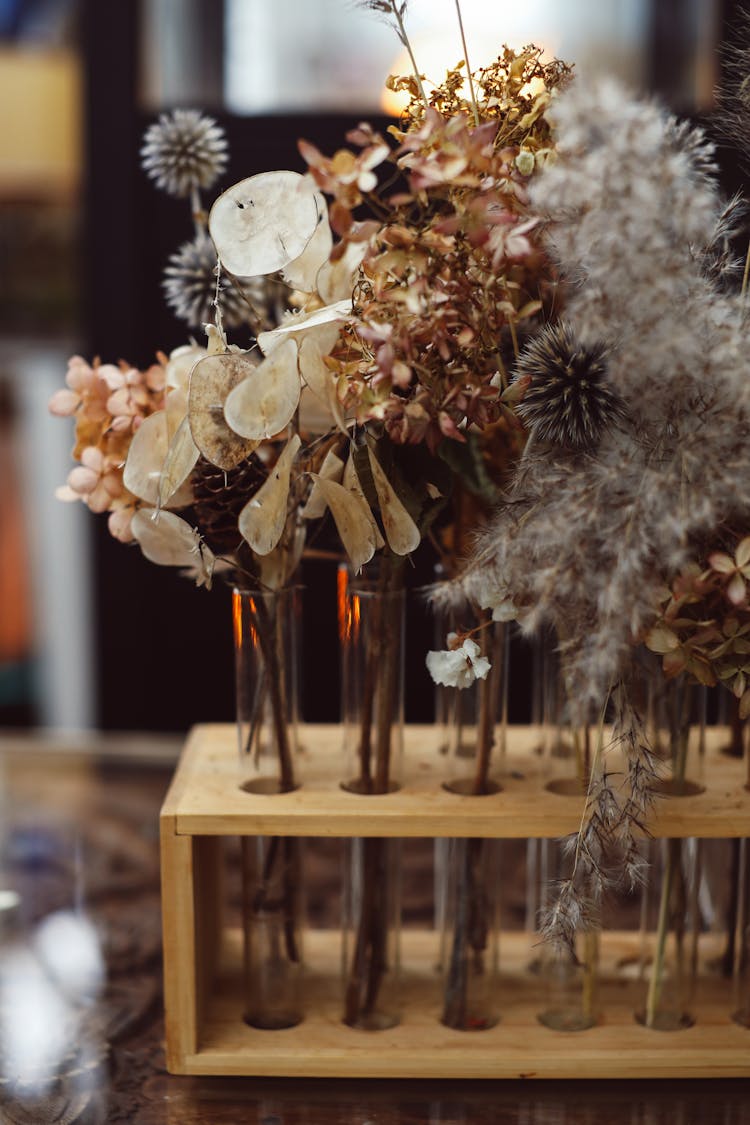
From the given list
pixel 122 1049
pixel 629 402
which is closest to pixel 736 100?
pixel 629 402

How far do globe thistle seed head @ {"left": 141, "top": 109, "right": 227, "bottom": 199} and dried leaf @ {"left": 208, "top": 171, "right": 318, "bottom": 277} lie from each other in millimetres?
159

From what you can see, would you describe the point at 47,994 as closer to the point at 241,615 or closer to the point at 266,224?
the point at 241,615

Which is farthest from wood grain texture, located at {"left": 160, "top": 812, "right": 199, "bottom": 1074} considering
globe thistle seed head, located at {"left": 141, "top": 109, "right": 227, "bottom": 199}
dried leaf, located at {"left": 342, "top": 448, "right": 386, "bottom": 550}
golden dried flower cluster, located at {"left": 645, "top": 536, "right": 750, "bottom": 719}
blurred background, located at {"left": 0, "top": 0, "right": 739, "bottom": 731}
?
blurred background, located at {"left": 0, "top": 0, "right": 739, "bottom": 731}

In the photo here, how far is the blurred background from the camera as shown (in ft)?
6.64

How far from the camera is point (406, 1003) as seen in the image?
3.04 feet

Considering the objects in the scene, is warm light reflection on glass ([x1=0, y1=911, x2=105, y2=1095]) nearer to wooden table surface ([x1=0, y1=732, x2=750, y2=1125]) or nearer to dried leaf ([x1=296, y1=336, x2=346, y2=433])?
wooden table surface ([x1=0, y1=732, x2=750, y2=1125])

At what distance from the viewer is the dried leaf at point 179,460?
780 millimetres

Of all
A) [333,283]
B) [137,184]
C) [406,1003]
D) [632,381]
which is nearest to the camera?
[632,381]

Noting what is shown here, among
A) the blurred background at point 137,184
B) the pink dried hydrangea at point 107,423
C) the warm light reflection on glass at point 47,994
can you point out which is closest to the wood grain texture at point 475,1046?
the warm light reflection on glass at point 47,994

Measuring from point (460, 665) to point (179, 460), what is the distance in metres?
0.22

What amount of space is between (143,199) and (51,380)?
0.66 m

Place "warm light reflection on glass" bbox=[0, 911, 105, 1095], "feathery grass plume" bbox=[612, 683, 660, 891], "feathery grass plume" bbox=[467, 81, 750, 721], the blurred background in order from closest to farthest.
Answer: "feathery grass plume" bbox=[467, 81, 750, 721]
"feathery grass plume" bbox=[612, 683, 660, 891]
"warm light reflection on glass" bbox=[0, 911, 105, 1095]
the blurred background

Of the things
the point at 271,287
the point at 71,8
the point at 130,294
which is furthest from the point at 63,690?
the point at 271,287

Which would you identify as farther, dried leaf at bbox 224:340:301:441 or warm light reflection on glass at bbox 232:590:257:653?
warm light reflection on glass at bbox 232:590:257:653
